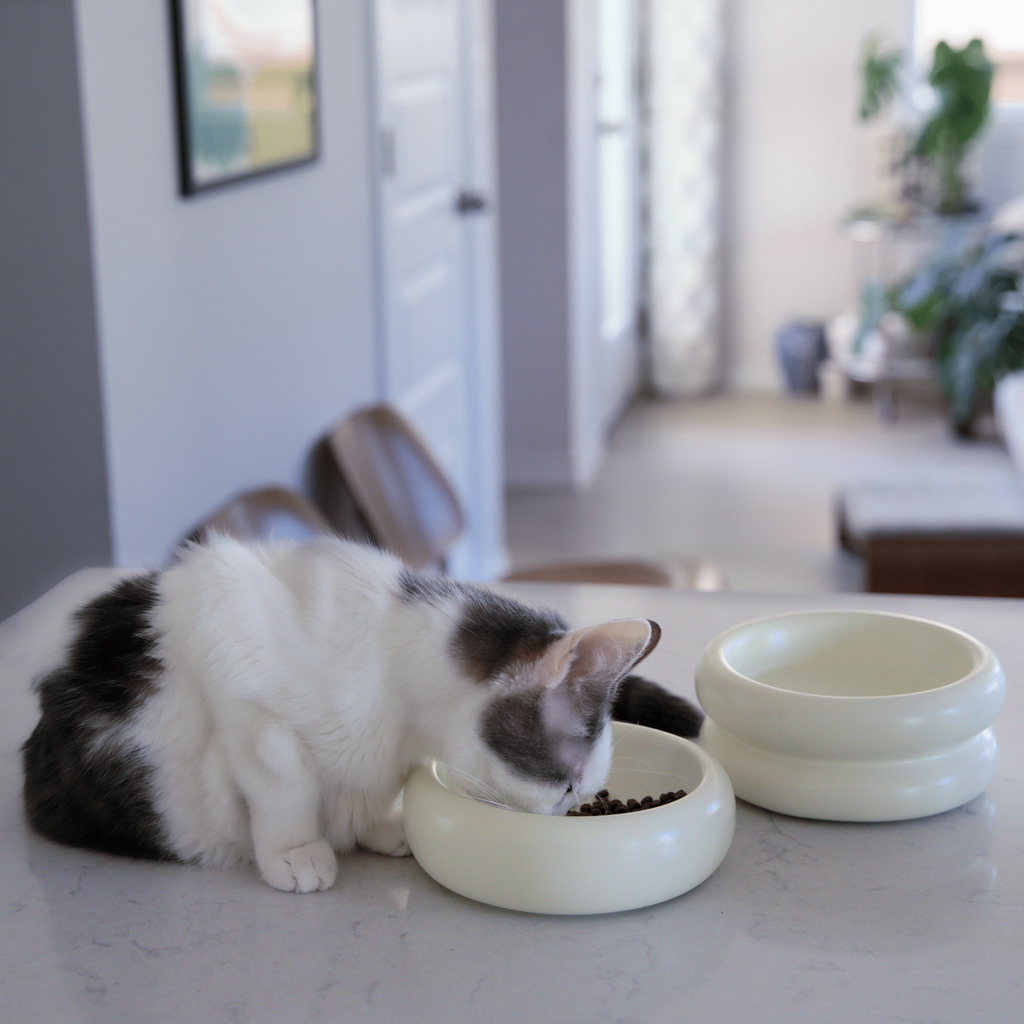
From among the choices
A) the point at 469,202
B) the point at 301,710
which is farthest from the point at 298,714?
the point at 469,202

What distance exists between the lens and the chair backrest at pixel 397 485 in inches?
98.5

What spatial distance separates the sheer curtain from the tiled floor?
0.23 meters

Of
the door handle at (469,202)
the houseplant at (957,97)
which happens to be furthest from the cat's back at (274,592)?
the houseplant at (957,97)

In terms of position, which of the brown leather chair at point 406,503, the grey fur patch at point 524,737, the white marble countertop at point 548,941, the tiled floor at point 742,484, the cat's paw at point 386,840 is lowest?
the tiled floor at point 742,484

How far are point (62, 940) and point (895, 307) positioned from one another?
4.64 m

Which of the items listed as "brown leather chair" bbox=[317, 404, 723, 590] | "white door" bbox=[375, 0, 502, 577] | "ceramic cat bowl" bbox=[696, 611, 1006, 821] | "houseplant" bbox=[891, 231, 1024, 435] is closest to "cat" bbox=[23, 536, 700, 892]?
"ceramic cat bowl" bbox=[696, 611, 1006, 821]

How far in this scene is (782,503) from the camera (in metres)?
4.44

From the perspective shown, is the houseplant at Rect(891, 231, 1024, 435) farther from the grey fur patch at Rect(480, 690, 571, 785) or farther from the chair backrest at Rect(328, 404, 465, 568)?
the grey fur patch at Rect(480, 690, 571, 785)

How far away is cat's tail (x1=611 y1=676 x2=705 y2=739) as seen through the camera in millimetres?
928

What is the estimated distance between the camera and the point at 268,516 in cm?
208

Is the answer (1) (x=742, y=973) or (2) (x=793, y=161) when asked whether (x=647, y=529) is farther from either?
(1) (x=742, y=973)

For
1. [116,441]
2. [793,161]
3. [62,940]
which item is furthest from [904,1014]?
[793,161]

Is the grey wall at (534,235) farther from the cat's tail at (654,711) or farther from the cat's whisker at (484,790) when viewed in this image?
the cat's whisker at (484,790)

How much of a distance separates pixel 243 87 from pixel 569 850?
169cm
